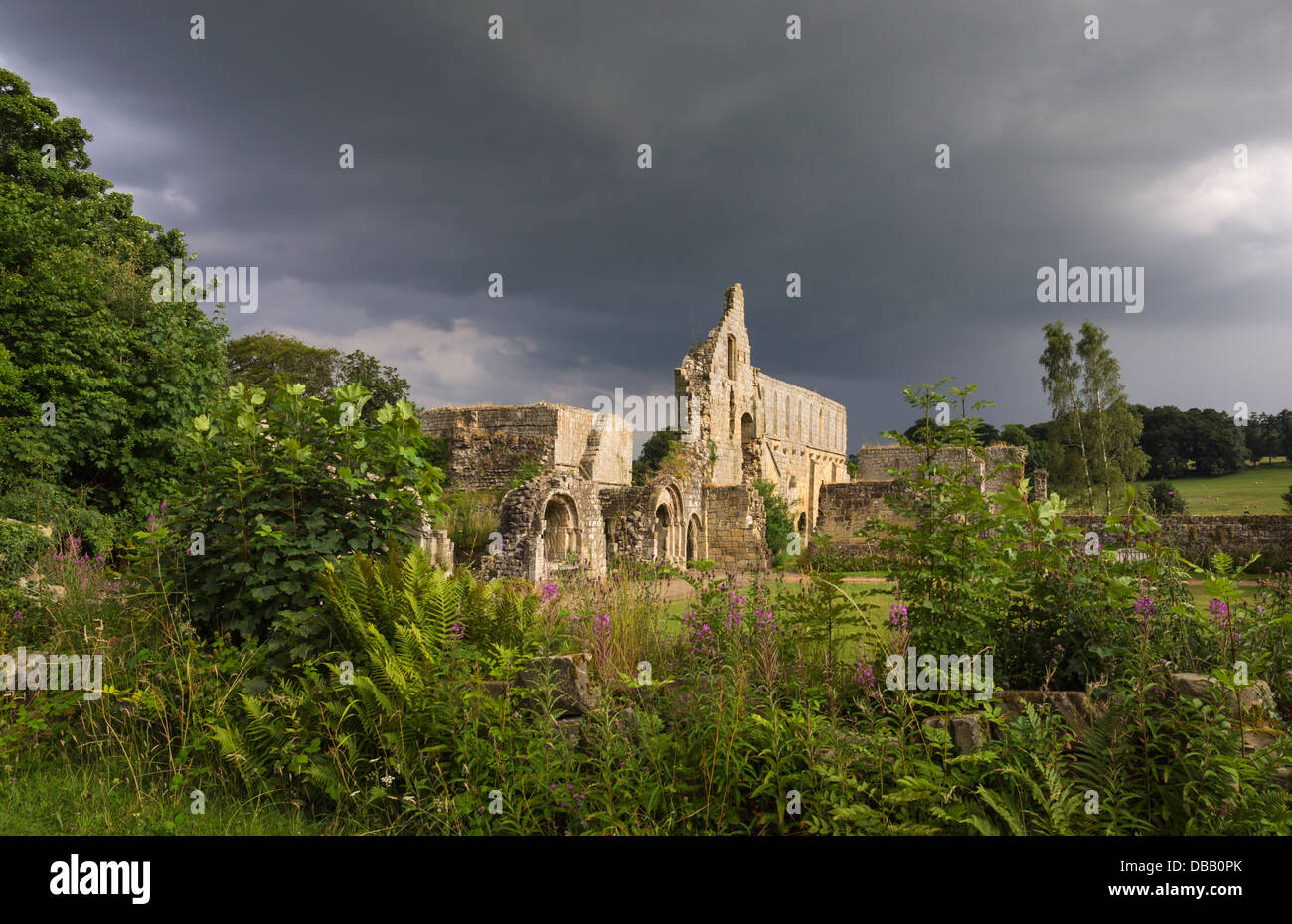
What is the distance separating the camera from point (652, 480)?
22.5 meters

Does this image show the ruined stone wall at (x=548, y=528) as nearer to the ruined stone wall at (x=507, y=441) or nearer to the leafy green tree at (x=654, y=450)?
the ruined stone wall at (x=507, y=441)

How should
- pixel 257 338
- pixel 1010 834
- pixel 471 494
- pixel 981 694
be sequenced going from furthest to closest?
pixel 257 338 → pixel 471 494 → pixel 981 694 → pixel 1010 834

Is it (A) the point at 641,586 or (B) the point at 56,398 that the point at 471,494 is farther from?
(A) the point at 641,586

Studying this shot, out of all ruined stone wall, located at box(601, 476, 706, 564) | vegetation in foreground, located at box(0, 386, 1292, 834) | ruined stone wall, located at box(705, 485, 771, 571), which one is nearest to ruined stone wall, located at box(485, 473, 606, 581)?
ruined stone wall, located at box(601, 476, 706, 564)

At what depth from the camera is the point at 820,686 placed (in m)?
3.99

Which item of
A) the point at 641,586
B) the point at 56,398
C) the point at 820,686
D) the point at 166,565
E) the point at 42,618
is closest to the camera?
the point at 820,686

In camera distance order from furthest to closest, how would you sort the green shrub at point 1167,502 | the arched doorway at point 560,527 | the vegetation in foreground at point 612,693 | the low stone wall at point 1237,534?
the arched doorway at point 560,527, the low stone wall at point 1237,534, the green shrub at point 1167,502, the vegetation in foreground at point 612,693

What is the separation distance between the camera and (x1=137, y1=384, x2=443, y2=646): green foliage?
15.2 feet

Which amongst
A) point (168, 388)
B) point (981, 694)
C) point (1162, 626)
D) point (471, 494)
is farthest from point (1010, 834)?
point (471, 494)

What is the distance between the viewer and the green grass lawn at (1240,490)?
38.8 meters

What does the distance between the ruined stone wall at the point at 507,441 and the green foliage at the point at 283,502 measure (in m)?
24.5

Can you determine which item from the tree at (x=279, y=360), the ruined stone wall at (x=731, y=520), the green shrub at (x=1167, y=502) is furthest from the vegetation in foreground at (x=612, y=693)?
the tree at (x=279, y=360)

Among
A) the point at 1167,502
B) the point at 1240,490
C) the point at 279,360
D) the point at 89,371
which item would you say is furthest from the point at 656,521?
the point at 1240,490
